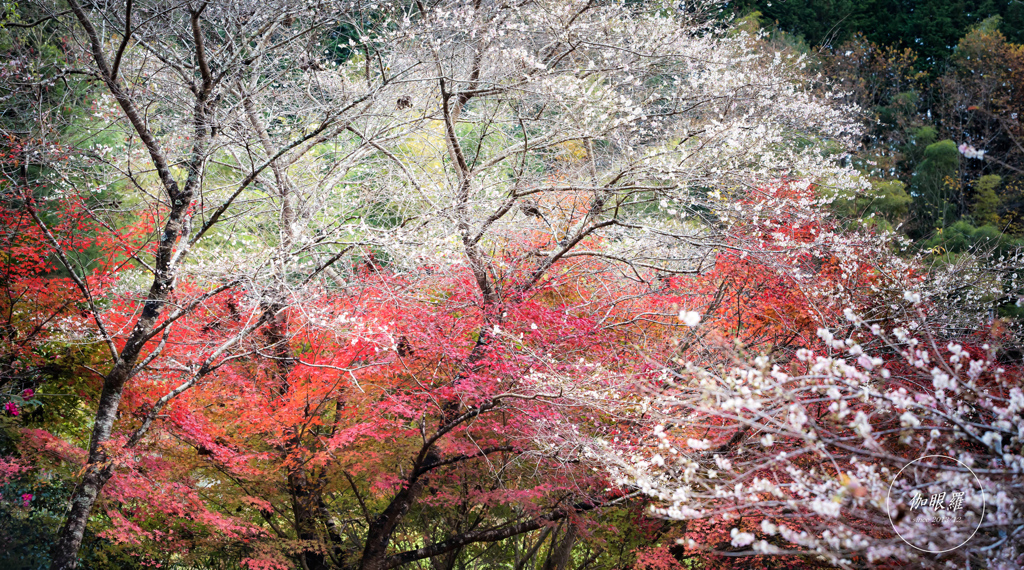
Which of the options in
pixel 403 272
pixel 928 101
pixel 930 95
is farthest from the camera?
pixel 928 101

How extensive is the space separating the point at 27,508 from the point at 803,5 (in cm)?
2629

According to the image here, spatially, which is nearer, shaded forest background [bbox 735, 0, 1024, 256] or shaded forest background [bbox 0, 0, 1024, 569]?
shaded forest background [bbox 0, 0, 1024, 569]

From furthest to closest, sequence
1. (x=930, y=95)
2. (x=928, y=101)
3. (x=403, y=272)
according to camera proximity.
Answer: (x=928, y=101) → (x=930, y=95) → (x=403, y=272)

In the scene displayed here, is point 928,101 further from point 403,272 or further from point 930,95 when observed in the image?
point 403,272

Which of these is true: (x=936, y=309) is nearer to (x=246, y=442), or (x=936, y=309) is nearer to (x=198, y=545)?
(x=246, y=442)

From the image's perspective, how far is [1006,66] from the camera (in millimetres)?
19922

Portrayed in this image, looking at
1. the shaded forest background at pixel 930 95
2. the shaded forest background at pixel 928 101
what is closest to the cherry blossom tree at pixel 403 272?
the shaded forest background at pixel 928 101

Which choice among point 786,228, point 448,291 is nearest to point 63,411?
point 448,291

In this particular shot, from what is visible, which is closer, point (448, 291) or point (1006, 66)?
point (448, 291)

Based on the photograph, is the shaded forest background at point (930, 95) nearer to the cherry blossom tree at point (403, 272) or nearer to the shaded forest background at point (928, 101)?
the shaded forest background at point (928, 101)

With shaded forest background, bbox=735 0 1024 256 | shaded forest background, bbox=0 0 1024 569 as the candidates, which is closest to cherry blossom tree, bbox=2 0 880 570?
shaded forest background, bbox=0 0 1024 569

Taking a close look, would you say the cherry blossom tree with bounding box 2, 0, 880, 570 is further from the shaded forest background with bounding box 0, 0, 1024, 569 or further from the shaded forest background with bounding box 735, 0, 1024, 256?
the shaded forest background with bounding box 735, 0, 1024, 256

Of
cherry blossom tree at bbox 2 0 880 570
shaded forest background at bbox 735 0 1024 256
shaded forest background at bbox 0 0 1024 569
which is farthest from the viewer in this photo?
shaded forest background at bbox 735 0 1024 256

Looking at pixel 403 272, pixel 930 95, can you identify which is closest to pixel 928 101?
pixel 930 95
